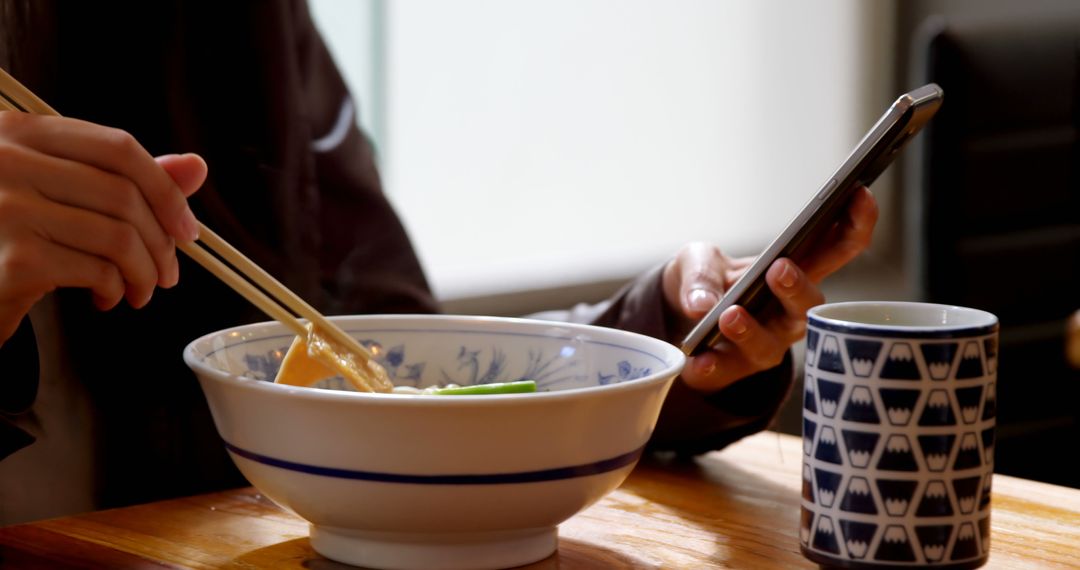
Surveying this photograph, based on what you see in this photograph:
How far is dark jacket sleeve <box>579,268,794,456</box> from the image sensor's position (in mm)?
988

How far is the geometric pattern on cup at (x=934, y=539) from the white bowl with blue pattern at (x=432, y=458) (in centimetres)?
16

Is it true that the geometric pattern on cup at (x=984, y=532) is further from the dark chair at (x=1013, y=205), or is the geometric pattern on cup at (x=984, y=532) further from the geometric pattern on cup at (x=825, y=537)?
the dark chair at (x=1013, y=205)

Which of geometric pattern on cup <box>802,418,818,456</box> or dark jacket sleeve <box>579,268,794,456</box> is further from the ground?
geometric pattern on cup <box>802,418,818,456</box>

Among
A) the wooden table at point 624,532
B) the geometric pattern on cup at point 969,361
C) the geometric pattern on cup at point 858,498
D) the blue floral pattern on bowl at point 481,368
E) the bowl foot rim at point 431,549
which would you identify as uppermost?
the geometric pattern on cup at point 969,361

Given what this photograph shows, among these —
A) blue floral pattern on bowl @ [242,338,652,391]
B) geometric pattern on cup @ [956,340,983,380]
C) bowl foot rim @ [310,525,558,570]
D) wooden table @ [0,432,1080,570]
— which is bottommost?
wooden table @ [0,432,1080,570]

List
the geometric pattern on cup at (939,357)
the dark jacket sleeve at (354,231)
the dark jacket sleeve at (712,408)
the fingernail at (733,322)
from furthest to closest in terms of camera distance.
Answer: the dark jacket sleeve at (354,231), the dark jacket sleeve at (712,408), the fingernail at (733,322), the geometric pattern on cup at (939,357)

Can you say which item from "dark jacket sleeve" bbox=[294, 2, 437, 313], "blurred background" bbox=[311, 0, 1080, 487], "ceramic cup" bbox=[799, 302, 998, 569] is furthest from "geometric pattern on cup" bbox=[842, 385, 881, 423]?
"blurred background" bbox=[311, 0, 1080, 487]

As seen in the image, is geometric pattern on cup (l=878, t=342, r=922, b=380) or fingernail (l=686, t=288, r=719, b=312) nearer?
geometric pattern on cup (l=878, t=342, r=922, b=380)

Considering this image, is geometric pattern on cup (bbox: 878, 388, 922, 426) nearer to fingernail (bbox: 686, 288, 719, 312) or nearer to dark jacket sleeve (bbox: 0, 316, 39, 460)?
fingernail (bbox: 686, 288, 719, 312)

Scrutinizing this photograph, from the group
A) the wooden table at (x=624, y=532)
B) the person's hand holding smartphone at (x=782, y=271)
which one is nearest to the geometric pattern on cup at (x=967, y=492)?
the wooden table at (x=624, y=532)

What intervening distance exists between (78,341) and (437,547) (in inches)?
18.4

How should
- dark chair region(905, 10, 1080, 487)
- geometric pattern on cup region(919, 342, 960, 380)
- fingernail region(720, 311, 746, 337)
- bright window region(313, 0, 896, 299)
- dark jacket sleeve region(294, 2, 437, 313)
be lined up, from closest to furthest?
geometric pattern on cup region(919, 342, 960, 380) → fingernail region(720, 311, 746, 337) → dark jacket sleeve region(294, 2, 437, 313) → dark chair region(905, 10, 1080, 487) → bright window region(313, 0, 896, 299)

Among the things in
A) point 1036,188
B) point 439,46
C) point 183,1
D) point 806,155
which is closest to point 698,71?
point 806,155

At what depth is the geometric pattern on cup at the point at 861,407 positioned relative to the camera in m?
0.66
